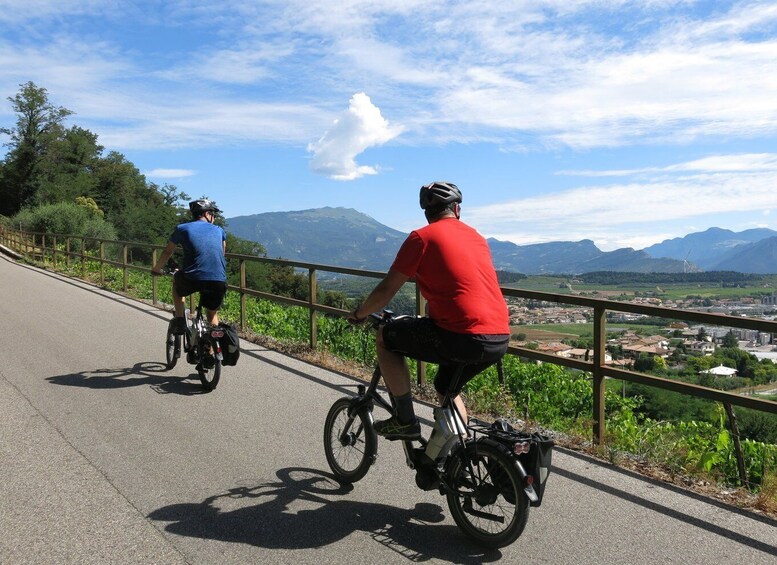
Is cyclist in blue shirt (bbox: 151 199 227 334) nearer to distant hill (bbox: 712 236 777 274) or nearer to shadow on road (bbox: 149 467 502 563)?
shadow on road (bbox: 149 467 502 563)

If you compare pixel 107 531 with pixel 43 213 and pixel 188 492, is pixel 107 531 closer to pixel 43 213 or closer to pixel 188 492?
pixel 188 492

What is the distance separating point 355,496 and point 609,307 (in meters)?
2.55

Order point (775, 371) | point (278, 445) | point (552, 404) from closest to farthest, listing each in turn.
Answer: point (278, 445) < point (775, 371) < point (552, 404)

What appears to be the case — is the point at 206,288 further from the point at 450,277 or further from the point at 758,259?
the point at 758,259

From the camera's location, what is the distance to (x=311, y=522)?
423 cm

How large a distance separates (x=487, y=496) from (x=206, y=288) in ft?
15.5

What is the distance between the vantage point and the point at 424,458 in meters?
4.19

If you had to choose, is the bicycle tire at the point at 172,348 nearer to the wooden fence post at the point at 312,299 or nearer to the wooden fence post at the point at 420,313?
the wooden fence post at the point at 312,299

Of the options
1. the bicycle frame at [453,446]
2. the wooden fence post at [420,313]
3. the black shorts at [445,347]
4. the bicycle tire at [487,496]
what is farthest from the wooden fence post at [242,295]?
the bicycle tire at [487,496]

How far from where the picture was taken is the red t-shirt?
12.8 feet

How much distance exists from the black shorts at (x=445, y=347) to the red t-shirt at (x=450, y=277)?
0.05m

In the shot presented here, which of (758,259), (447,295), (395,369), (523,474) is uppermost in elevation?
(758,259)

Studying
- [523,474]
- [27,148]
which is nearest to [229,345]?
[523,474]

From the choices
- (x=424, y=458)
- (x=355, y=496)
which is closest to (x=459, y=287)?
(x=424, y=458)
